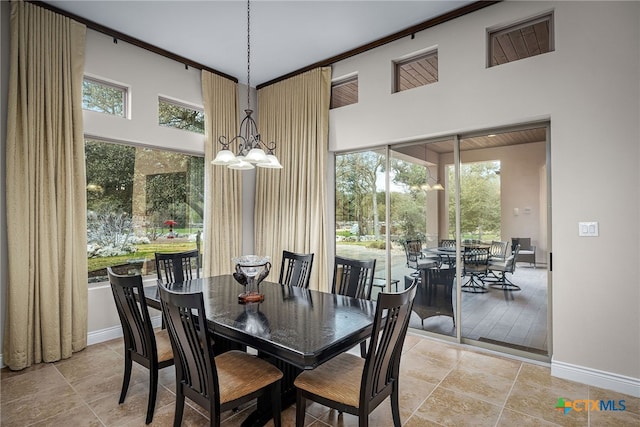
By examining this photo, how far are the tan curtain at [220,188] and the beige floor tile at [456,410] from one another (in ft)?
10.4

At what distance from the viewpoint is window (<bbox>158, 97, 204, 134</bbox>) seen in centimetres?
429

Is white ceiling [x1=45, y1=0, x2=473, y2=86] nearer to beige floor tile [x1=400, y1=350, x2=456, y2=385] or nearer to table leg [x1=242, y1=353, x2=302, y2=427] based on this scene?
table leg [x1=242, y1=353, x2=302, y2=427]

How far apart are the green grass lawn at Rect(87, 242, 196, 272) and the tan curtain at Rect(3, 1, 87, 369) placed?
294 mm

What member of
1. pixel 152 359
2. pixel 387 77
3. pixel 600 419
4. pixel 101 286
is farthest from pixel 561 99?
pixel 101 286

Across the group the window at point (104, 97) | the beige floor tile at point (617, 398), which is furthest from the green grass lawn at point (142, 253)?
the beige floor tile at point (617, 398)

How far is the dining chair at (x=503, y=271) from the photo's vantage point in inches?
132

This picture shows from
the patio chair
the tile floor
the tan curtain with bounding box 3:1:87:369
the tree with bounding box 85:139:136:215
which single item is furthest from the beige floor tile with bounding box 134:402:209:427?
the patio chair

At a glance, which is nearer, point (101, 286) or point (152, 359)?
point (152, 359)

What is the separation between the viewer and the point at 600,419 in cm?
229

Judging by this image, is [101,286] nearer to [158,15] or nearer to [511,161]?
[158,15]

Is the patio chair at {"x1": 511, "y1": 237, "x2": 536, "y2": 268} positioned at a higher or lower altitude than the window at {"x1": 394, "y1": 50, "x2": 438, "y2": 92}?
lower

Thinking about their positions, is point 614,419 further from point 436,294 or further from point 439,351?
point 436,294

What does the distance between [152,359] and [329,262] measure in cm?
264

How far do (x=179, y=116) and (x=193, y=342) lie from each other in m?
3.54
